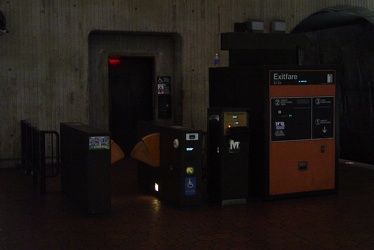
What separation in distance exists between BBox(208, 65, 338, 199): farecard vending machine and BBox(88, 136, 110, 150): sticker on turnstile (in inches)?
85.3

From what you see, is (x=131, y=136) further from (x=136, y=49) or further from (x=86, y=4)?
(x=86, y=4)

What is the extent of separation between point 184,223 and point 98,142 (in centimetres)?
160

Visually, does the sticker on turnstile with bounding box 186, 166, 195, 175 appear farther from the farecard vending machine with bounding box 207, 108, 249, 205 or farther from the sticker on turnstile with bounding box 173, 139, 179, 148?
the farecard vending machine with bounding box 207, 108, 249, 205

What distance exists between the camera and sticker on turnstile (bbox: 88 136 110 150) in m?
7.86

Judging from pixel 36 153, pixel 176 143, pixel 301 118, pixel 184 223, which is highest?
pixel 301 118

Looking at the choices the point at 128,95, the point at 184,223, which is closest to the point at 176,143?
the point at 184,223

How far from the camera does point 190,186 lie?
834 centimetres

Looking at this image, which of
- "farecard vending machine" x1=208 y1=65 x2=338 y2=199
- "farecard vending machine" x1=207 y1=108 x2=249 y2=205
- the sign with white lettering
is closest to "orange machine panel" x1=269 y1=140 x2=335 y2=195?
"farecard vending machine" x1=208 y1=65 x2=338 y2=199

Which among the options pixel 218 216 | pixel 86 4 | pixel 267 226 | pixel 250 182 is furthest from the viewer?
pixel 86 4

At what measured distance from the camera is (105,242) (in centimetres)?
667

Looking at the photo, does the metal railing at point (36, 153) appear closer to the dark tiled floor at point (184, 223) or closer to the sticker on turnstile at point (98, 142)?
the dark tiled floor at point (184, 223)

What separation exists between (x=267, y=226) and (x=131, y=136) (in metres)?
7.52

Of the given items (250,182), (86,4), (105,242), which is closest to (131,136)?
(86,4)

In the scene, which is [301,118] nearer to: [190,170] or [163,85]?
[190,170]
